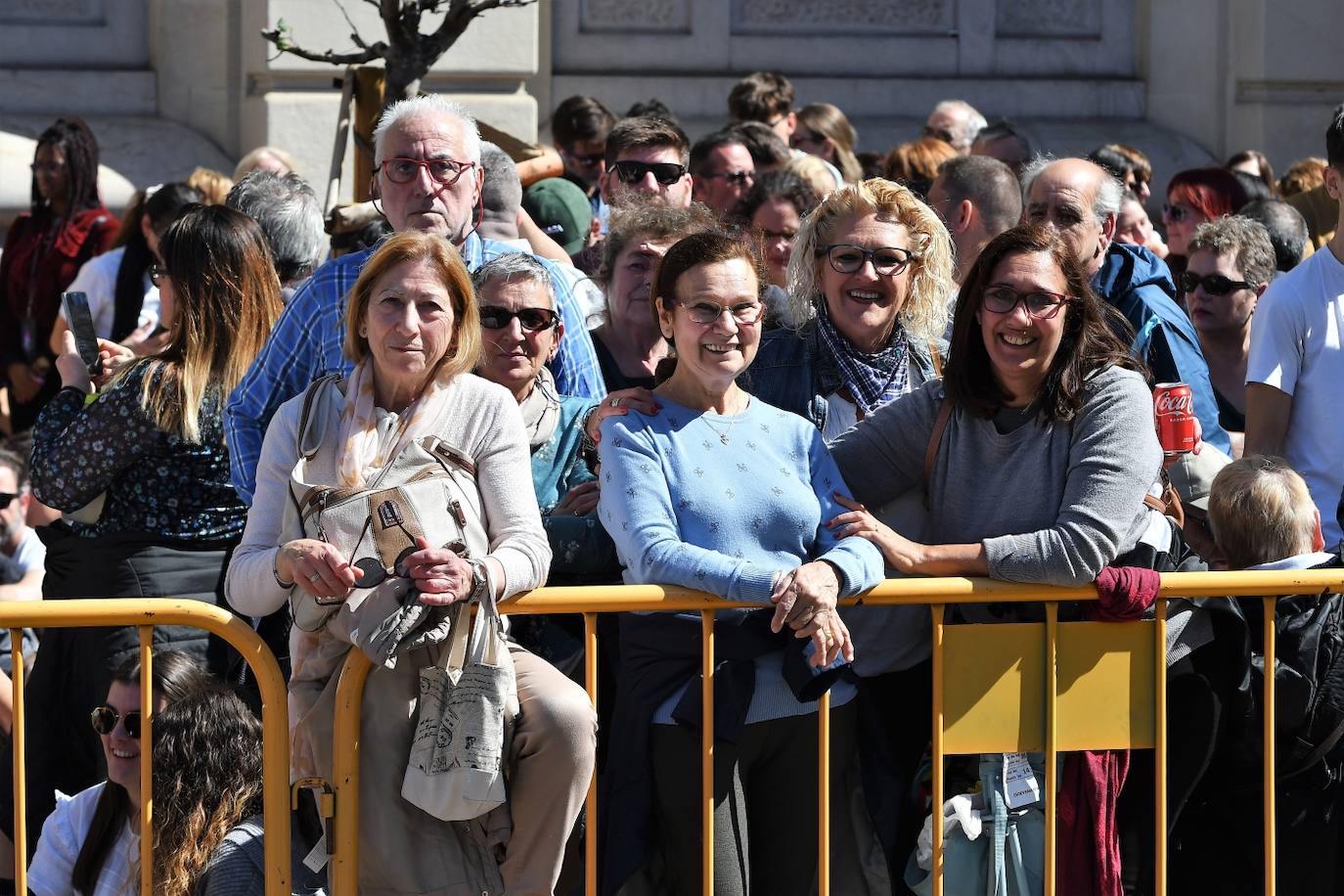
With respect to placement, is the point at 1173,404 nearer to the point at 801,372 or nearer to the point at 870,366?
the point at 870,366

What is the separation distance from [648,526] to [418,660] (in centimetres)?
53

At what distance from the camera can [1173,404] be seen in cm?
451

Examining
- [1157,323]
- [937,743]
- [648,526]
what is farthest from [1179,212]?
[648,526]

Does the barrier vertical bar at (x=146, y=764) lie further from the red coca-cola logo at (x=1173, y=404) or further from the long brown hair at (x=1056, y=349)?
the red coca-cola logo at (x=1173, y=404)

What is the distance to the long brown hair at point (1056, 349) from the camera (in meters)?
4.05

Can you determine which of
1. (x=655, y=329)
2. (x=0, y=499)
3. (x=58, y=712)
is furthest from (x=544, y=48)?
(x=58, y=712)

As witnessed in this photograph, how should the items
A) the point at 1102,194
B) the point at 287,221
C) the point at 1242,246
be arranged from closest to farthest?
the point at 287,221
the point at 1102,194
the point at 1242,246

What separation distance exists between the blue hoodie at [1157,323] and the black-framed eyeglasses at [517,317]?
5.45 feet

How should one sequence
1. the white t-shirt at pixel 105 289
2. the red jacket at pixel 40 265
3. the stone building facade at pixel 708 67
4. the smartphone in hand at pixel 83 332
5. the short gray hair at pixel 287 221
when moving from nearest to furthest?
the smartphone in hand at pixel 83 332 < the short gray hair at pixel 287 221 < the white t-shirt at pixel 105 289 < the red jacket at pixel 40 265 < the stone building facade at pixel 708 67

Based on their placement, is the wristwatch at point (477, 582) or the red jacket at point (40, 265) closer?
the wristwatch at point (477, 582)

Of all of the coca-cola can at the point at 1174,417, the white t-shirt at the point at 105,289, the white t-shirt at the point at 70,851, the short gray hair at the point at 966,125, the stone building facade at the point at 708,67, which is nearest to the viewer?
the white t-shirt at the point at 70,851

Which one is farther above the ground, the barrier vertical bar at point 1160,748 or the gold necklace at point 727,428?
the gold necklace at point 727,428

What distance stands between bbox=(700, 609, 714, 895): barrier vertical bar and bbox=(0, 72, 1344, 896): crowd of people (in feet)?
0.09

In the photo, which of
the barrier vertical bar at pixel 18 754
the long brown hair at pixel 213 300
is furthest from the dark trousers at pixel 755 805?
the long brown hair at pixel 213 300
